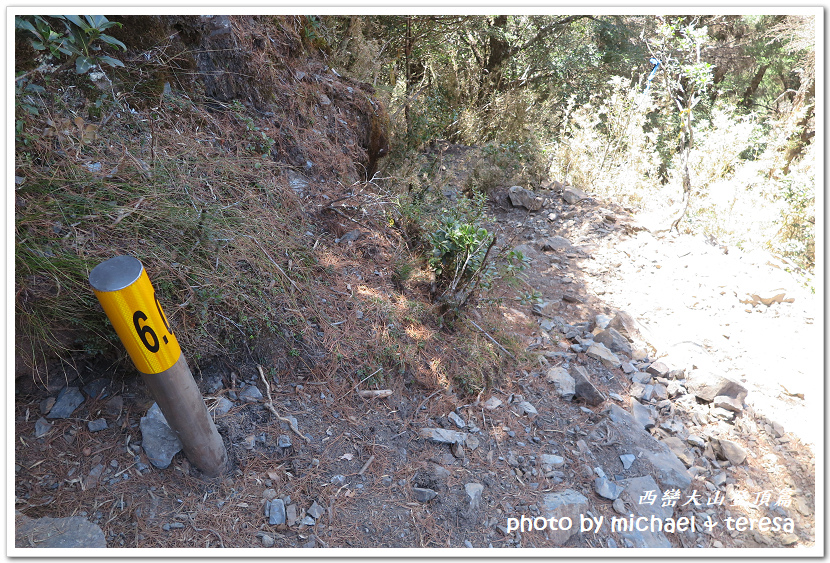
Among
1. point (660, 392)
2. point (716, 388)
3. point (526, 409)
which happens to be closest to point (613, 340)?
point (660, 392)

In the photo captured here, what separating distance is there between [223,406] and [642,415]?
2.42 meters

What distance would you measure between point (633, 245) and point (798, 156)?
545cm

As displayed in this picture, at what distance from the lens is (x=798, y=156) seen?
8.36 meters

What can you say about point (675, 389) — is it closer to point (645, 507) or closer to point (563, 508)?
point (645, 507)

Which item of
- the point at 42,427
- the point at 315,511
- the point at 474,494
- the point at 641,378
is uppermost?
the point at 42,427

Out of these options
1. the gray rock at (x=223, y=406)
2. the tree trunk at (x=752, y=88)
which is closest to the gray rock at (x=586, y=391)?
the gray rock at (x=223, y=406)

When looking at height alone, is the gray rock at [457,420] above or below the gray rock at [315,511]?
below

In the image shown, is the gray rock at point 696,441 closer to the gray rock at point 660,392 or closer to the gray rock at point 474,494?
the gray rock at point 660,392

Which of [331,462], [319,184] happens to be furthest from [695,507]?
[319,184]

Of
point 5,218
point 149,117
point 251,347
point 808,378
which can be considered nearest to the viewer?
point 5,218

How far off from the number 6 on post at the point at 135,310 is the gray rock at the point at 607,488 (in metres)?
2.04

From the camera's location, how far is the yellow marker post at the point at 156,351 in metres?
1.52

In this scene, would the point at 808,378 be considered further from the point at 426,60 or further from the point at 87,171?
the point at 426,60

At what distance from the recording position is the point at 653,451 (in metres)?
2.72
